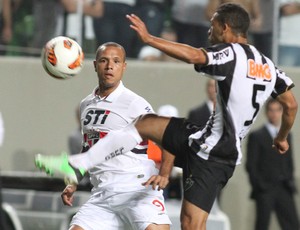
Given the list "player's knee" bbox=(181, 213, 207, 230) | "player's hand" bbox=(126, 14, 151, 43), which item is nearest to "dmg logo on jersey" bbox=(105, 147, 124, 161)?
"player's knee" bbox=(181, 213, 207, 230)

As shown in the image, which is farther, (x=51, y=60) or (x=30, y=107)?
(x=30, y=107)

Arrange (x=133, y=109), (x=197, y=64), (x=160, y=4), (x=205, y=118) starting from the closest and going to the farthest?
(x=197, y=64) < (x=133, y=109) < (x=205, y=118) < (x=160, y=4)

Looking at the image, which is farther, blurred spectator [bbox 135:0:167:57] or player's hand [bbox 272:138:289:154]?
blurred spectator [bbox 135:0:167:57]

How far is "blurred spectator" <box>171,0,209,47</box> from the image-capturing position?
1272 centimetres

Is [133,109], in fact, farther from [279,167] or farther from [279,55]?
[279,55]

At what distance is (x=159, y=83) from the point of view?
529 inches

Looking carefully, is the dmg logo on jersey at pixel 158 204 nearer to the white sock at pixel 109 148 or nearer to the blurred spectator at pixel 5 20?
the white sock at pixel 109 148

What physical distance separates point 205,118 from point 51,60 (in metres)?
4.22

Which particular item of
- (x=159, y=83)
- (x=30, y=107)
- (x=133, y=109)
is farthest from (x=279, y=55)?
(x=133, y=109)

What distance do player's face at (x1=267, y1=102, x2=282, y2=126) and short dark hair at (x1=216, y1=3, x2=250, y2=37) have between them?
14.8 ft

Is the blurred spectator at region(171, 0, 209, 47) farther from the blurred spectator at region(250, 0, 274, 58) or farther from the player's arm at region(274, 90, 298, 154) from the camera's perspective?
the player's arm at region(274, 90, 298, 154)

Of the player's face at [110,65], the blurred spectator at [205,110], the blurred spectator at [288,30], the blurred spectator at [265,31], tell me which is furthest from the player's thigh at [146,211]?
the blurred spectator at [288,30]

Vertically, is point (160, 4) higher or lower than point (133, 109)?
higher

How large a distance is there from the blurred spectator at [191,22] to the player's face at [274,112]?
1.40 meters
